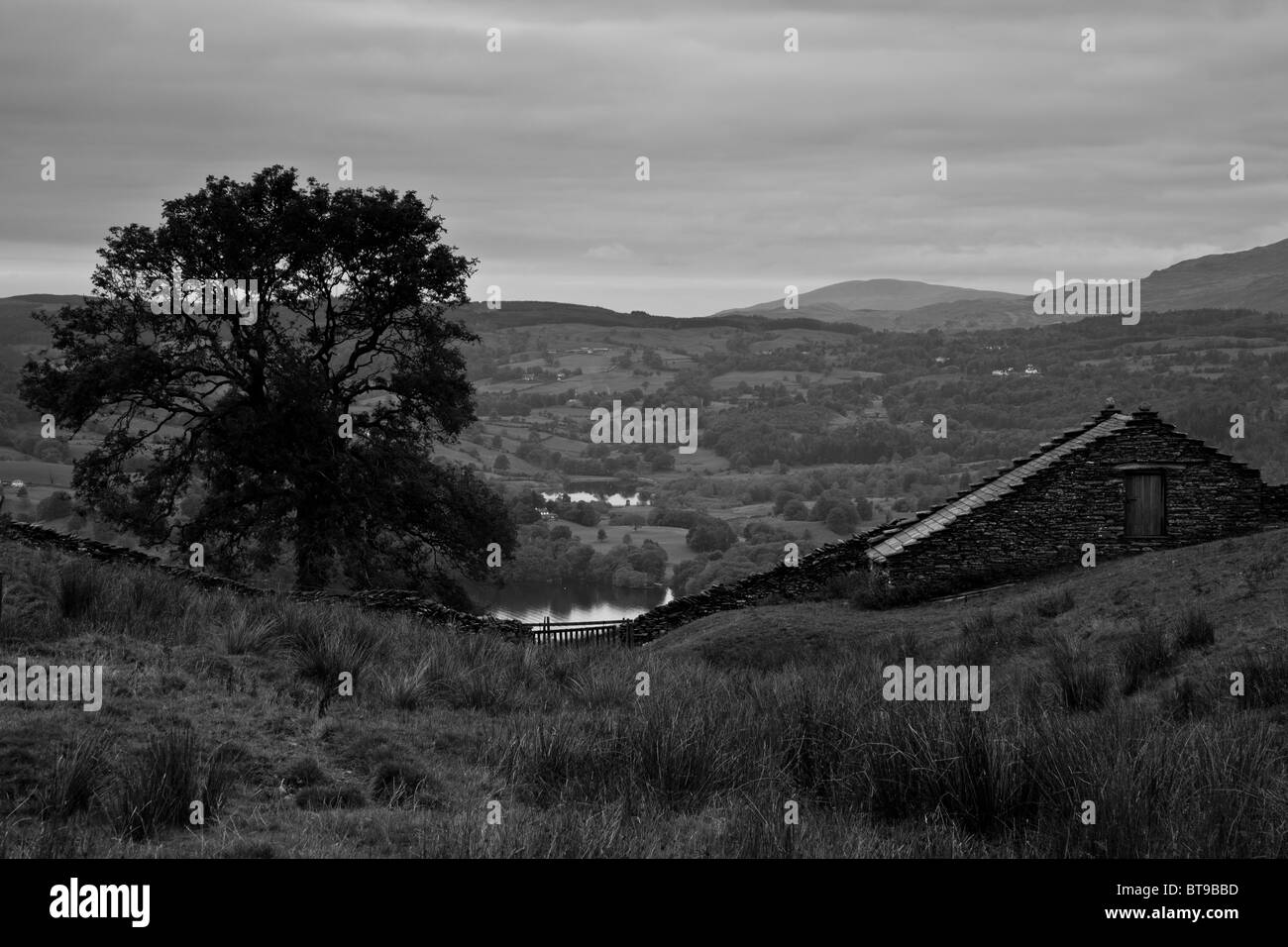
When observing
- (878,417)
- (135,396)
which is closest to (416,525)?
(135,396)

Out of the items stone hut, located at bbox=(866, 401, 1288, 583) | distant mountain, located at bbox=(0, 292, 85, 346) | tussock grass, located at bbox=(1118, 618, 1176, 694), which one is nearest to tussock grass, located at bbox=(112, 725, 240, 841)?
tussock grass, located at bbox=(1118, 618, 1176, 694)

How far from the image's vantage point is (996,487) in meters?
26.7

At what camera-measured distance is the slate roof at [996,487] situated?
25562mm

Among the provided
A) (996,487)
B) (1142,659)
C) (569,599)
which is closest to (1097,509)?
(996,487)

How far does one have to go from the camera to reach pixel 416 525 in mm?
29375

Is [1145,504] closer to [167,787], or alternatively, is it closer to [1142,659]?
[1142,659]

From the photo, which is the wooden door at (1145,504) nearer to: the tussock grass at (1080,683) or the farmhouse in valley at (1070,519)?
the farmhouse in valley at (1070,519)

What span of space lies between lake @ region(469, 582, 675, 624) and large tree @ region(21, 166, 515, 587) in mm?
12636

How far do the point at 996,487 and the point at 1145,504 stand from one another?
10.7ft

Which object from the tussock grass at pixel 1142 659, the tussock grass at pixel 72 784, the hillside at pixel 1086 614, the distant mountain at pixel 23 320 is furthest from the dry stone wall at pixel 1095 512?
the distant mountain at pixel 23 320

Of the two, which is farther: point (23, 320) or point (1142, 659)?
point (23, 320)

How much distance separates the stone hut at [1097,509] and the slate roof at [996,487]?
6 cm
